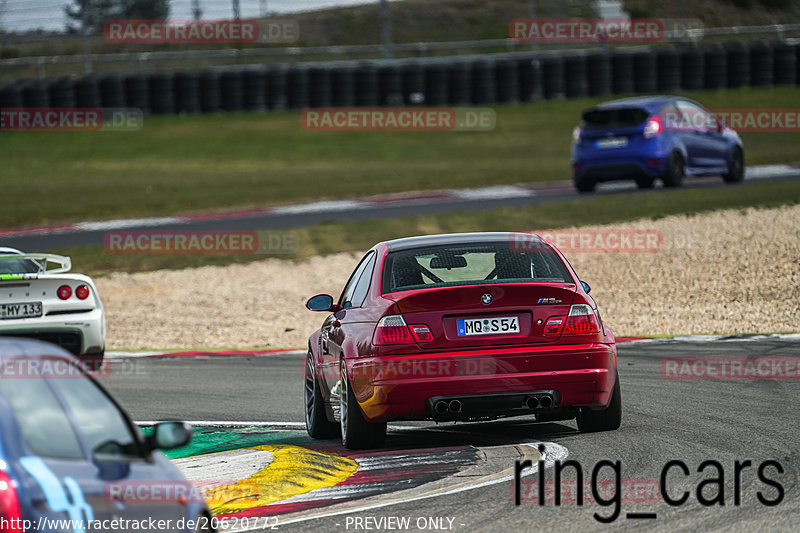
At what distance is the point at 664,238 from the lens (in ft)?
64.4

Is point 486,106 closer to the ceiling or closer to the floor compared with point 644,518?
closer to the floor

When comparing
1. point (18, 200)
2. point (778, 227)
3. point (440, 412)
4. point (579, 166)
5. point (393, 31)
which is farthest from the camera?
point (393, 31)

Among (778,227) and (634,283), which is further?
(778,227)

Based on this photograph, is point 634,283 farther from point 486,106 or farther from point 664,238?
point 486,106

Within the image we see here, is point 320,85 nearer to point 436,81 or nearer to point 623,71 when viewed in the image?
point 436,81

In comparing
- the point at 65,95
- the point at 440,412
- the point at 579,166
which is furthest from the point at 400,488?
the point at 65,95

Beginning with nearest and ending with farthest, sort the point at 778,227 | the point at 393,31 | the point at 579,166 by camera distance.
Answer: the point at 778,227
the point at 579,166
the point at 393,31

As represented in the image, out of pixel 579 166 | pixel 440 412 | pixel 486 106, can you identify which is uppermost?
pixel 440 412

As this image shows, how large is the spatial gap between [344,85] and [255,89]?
2.80 m

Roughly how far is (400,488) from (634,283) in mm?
11522

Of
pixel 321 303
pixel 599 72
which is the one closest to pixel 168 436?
pixel 321 303

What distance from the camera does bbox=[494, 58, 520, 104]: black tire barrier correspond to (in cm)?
3541

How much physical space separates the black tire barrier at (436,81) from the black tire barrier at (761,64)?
27.5 feet

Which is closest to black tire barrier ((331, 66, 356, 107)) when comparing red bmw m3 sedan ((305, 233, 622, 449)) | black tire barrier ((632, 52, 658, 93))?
black tire barrier ((632, 52, 658, 93))
